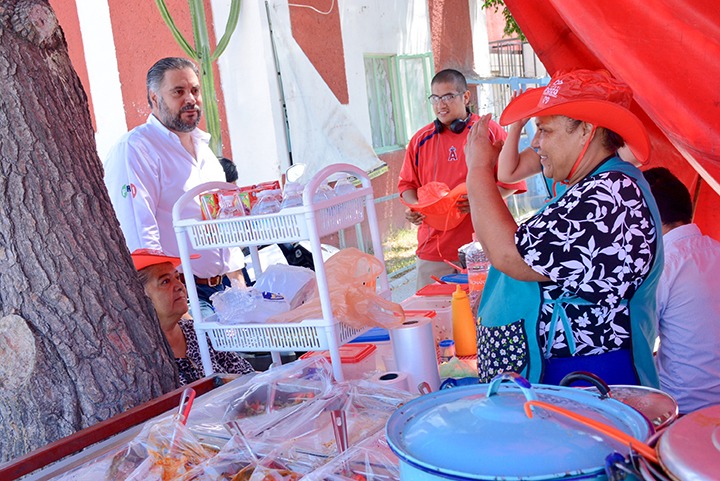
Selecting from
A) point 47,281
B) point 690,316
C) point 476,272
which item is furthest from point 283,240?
point 690,316

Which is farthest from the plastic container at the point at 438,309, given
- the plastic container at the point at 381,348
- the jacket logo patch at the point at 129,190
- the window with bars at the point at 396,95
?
the window with bars at the point at 396,95

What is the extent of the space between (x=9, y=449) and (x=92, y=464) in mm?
544

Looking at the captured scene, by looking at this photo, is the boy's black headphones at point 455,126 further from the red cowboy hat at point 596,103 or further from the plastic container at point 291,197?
the plastic container at point 291,197

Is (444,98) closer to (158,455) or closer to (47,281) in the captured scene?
(47,281)

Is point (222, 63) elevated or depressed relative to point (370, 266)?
elevated

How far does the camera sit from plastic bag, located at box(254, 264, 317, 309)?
6.75 ft

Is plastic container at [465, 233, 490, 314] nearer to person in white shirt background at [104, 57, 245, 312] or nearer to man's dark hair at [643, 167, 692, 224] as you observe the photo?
man's dark hair at [643, 167, 692, 224]

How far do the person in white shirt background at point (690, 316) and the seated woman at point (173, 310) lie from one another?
161 centimetres

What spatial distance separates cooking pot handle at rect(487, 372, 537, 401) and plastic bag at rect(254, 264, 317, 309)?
111 cm

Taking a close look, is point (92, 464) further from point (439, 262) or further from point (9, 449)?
point (439, 262)

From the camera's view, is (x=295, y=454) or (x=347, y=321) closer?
(x=295, y=454)

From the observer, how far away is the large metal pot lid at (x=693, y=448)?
0.73 meters

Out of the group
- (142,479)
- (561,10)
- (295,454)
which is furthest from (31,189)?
(561,10)

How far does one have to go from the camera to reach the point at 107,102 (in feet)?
22.3
